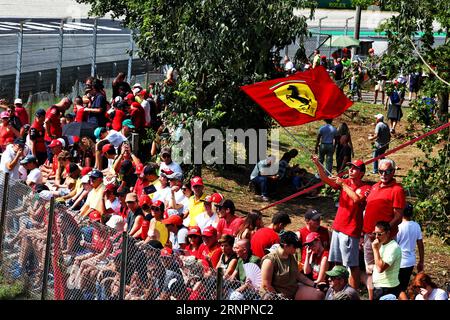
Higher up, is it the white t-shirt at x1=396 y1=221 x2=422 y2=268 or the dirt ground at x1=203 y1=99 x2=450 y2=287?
the white t-shirt at x1=396 y1=221 x2=422 y2=268

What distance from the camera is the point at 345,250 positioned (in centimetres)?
1202

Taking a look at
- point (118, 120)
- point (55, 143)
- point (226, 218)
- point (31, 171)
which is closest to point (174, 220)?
point (226, 218)

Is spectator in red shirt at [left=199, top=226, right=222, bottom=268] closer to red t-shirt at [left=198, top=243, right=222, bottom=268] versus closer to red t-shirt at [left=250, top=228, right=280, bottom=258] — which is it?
red t-shirt at [left=198, top=243, right=222, bottom=268]

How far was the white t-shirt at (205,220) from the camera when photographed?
12.7 metres

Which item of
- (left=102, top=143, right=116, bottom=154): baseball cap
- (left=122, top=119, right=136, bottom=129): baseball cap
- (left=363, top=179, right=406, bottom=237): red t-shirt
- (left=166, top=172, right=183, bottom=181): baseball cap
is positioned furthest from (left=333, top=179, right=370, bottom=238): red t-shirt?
(left=122, top=119, right=136, bottom=129): baseball cap

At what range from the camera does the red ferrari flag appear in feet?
43.8

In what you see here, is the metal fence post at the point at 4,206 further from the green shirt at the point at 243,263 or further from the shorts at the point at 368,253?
the shorts at the point at 368,253

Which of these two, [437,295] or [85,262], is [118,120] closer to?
[85,262]

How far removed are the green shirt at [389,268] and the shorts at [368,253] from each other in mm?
800

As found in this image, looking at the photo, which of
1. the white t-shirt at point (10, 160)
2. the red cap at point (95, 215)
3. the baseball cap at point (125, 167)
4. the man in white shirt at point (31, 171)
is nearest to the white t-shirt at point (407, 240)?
the red cap at point (95, 215)

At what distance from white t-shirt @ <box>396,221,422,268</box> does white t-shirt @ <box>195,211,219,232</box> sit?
2327 millimetres

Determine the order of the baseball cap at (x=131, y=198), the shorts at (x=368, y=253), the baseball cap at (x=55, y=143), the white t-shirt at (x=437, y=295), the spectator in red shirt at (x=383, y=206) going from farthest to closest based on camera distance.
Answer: the baseball cap at (x=55, y=143) < the baseball cap at (x=131, y=198) < the shorts at (x=368, y=253) < the spectator in red shirt at (x=383, y=206) < the white t-shirt at (x=437, y=295)
